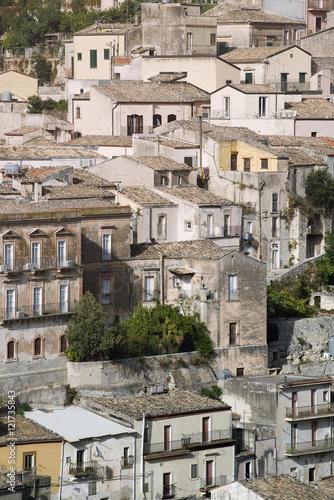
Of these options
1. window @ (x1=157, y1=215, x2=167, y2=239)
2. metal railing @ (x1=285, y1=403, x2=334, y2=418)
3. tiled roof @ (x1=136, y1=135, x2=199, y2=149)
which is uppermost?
tiled roof @ (x1=136, y1=135, x2=199, y2=149)

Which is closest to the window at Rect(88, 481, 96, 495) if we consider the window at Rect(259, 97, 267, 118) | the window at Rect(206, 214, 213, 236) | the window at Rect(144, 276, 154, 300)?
the window at Rect(144, 276, 154, 300)

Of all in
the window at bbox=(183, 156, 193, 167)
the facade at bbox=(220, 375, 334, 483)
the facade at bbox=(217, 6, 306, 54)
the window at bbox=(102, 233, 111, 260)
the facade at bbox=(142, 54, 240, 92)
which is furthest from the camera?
the facade at bbox=(217, 6, 306, 54)

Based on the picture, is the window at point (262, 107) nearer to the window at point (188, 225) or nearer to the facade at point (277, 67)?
the facade at point (277, 67)

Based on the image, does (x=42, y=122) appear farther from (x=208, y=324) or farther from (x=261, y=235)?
(x=208, y=324)

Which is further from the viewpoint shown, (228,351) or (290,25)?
(290,25)

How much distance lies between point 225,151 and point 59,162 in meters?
7.99

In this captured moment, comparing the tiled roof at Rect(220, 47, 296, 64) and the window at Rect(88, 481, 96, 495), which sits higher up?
the tiled roof at Rect(220, 47, 296, 64)

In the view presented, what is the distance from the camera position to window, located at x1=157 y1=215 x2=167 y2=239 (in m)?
62.0

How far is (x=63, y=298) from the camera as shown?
53.5 metres

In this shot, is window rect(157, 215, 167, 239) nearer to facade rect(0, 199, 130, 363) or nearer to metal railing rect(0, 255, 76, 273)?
facade rect(0, 199, 130, 363)

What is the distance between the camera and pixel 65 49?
95.0 m

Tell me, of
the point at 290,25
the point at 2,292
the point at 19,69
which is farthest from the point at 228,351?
the point at 19,69

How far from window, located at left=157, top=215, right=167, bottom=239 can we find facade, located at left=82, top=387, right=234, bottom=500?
10.8 m

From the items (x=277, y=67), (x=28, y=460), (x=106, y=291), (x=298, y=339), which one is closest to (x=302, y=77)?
(x=277, y=67)
